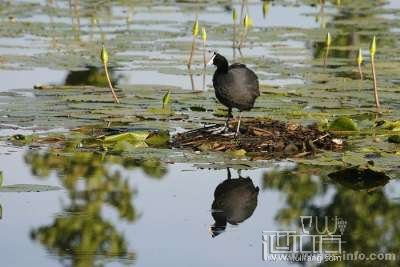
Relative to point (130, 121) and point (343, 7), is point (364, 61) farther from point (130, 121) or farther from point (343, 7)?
point (343, 7)

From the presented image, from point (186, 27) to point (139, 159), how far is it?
1073cm

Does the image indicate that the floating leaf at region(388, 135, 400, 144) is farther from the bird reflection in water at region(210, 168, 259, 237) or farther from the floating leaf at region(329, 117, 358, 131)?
the bird reflection in water at region(210, 168, 259, 237)

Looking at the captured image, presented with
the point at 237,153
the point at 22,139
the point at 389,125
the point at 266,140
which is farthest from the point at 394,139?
the point at 22,139

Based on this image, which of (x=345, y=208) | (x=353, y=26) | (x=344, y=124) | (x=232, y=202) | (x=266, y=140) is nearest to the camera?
(x=345, y=208)

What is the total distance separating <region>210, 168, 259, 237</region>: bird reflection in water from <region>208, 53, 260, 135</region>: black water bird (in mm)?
1405

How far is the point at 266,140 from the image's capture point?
11023 mm

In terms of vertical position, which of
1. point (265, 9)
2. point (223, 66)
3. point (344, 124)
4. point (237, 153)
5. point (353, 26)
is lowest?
point (237, 153)

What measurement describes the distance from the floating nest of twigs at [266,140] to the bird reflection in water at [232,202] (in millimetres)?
659

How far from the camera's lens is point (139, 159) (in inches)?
423

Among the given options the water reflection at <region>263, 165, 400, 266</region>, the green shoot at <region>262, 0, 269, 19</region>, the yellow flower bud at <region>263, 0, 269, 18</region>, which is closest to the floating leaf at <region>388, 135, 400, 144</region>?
the water reflection at <region>263, 165, 400, 266</region>

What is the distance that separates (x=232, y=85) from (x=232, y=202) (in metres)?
2.40

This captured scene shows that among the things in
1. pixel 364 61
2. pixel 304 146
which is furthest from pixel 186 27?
pixel 304 146

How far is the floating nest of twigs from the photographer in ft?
35.6

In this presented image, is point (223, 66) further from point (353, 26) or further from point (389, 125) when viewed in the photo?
point (353, 26)
